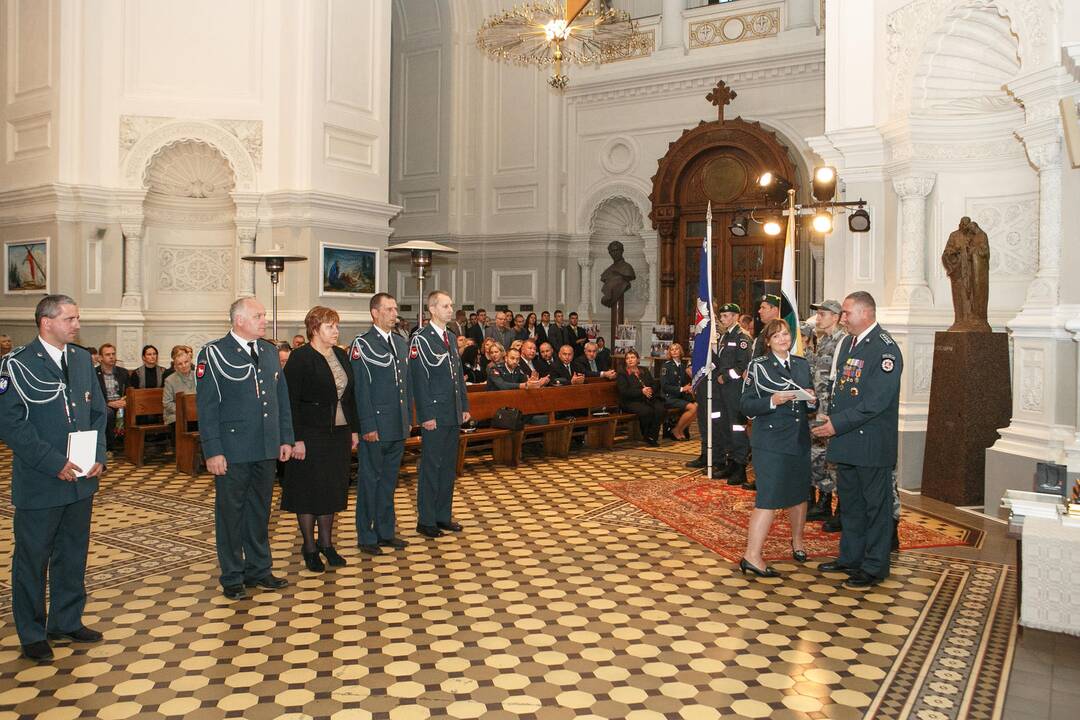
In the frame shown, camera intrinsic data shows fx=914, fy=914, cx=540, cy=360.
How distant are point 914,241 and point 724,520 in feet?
12.0

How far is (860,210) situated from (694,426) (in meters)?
4.58

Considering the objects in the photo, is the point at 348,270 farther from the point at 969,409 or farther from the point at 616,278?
the point at 969,409

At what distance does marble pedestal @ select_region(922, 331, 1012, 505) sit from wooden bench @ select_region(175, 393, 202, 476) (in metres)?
6.58

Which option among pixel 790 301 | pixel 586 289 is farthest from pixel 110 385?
pixel 586 289

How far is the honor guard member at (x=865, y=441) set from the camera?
522cm

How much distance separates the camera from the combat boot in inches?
267

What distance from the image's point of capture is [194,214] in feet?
42.1


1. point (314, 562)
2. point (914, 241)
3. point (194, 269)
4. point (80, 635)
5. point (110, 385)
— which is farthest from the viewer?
point (194, 269)

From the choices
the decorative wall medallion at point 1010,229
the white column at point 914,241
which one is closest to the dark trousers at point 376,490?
the white column at point 914,241

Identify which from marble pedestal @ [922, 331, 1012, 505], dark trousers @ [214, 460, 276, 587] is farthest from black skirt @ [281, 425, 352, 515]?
marble pedestal @ [922, 331, 1012, 505]

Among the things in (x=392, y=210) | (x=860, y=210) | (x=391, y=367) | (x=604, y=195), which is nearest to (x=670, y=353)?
(x=860, y=210)

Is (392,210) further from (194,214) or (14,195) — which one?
(14,195)

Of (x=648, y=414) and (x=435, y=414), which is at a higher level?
(x=435, y=414)

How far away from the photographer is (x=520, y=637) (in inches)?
173
